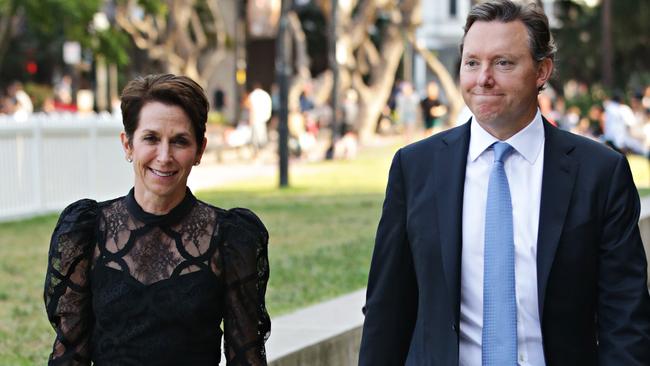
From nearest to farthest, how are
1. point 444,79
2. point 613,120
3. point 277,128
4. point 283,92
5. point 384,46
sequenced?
point 283,92 < point 613,120 < point 277,128 < point 444,79 < point 384,46

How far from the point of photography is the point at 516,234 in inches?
149

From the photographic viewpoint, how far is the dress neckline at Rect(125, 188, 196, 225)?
3.73 meters

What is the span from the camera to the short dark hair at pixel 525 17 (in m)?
3.87

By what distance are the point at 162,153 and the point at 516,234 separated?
0.99m

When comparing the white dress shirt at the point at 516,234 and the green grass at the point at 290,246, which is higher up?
the white dress shirt at the point at 516,234

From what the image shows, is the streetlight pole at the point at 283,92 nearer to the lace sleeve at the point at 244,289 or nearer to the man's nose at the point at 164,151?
the lace sleeve at the point at 244,289

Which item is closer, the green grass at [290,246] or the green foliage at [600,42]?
Result: the green grass at [290,246]

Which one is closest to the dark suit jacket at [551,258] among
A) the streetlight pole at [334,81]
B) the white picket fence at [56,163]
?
the white picket fence at [56,163]

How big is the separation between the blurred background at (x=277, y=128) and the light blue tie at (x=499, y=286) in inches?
68.0

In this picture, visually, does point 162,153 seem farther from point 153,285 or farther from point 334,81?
point 334,81

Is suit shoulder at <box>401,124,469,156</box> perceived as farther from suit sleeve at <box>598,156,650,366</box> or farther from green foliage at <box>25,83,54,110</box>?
green foliage at <box>25,83,54,110</box>

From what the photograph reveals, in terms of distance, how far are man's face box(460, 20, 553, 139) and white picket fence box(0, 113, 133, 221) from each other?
1456 centimetres

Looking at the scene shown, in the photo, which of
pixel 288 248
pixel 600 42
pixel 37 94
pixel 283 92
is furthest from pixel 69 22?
pixel 600 42

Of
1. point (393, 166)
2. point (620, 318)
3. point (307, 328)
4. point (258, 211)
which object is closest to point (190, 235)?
point (393, 166)
